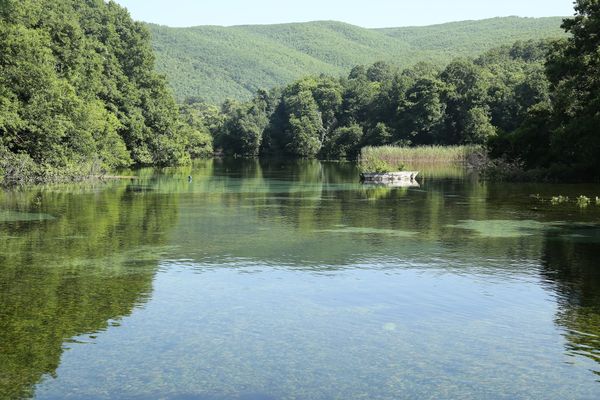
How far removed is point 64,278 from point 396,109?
10562 cm

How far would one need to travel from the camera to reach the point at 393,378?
9.55 m

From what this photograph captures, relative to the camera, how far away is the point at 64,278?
15.8 meters

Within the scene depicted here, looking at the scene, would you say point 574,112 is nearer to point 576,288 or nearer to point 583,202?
point 583,202

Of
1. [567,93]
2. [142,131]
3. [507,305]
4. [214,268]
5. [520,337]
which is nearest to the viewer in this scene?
[520,337]

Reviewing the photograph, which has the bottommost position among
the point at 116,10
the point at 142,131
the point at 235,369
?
the point at 235,369

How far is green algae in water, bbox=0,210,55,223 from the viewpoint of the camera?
26.8 meters

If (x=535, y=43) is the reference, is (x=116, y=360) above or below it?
below

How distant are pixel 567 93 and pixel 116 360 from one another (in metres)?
46.9

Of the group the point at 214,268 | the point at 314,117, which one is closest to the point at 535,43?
the point at 314,117

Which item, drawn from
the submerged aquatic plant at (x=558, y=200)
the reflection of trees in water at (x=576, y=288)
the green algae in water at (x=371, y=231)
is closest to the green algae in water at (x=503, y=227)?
the reflection of trees in water at (x=576, y=288)

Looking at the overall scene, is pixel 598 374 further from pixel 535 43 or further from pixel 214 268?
pixel 535 43

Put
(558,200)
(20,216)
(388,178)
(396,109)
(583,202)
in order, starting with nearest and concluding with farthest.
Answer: (20,216) → (583,202) → (558,200) → (388,178) → (396,109)

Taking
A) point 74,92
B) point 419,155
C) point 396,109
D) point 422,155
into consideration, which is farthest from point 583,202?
point 396,109

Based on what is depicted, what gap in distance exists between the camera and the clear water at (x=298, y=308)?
31.0ft
